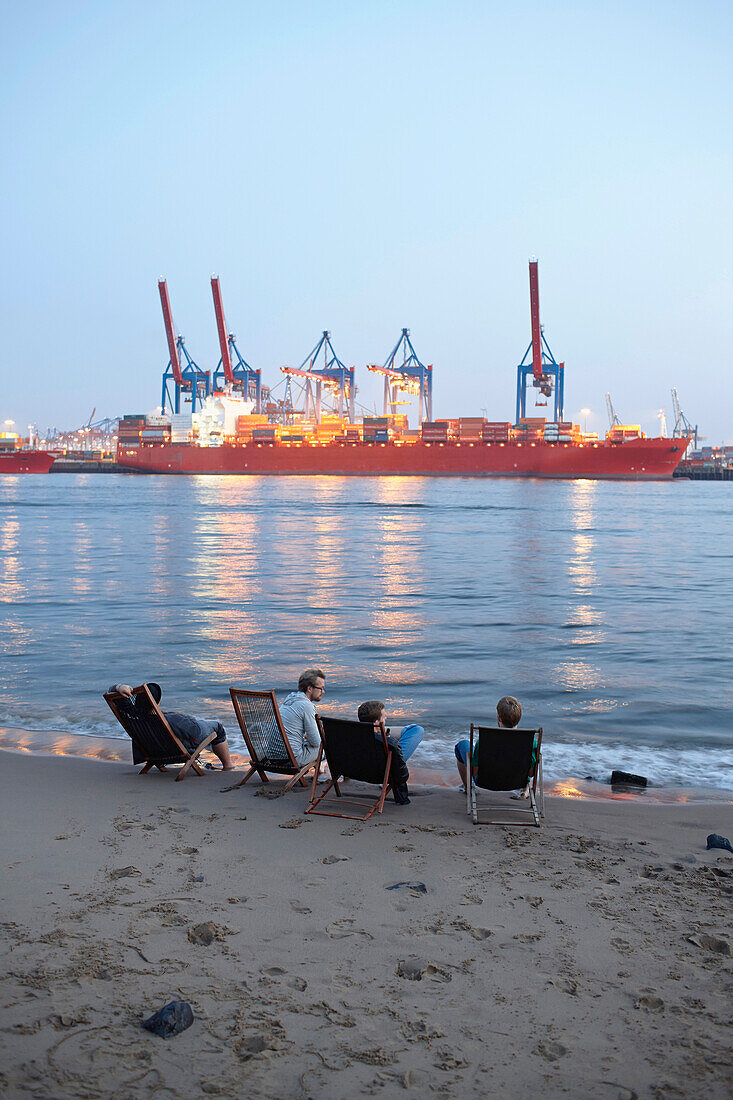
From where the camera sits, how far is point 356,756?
480 centimetres

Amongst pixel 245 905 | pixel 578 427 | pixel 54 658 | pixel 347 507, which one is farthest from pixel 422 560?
pixel 578 427

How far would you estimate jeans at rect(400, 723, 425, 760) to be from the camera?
208 inches

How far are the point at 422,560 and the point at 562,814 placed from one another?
1792 centimetres

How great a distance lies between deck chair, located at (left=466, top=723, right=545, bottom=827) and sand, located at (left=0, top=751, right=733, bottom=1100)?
135 millimetres

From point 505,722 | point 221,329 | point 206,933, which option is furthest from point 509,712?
point 221,329

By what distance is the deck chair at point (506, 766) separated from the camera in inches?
181

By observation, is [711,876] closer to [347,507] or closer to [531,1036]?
[531,1036]

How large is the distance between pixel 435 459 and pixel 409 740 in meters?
77.9

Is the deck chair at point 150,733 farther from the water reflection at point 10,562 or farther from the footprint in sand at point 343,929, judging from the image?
the water reflection at point 10,562

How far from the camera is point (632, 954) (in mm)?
3129

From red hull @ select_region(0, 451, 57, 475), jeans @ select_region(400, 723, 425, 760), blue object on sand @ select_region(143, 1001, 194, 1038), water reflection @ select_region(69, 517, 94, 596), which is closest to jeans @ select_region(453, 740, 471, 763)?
jeans @ select_region(400, 723, 425, 760)

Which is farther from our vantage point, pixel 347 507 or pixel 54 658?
pixel 347 507

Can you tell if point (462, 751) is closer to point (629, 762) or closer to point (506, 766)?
point (506, 766)

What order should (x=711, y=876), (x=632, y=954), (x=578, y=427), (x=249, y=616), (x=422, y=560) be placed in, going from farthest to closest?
1. (x=578, y=427)
2. (x=422, y=560)
3. (x=249, y=616)
4. (x=711, y=876)
5. (x=632, y=954)
